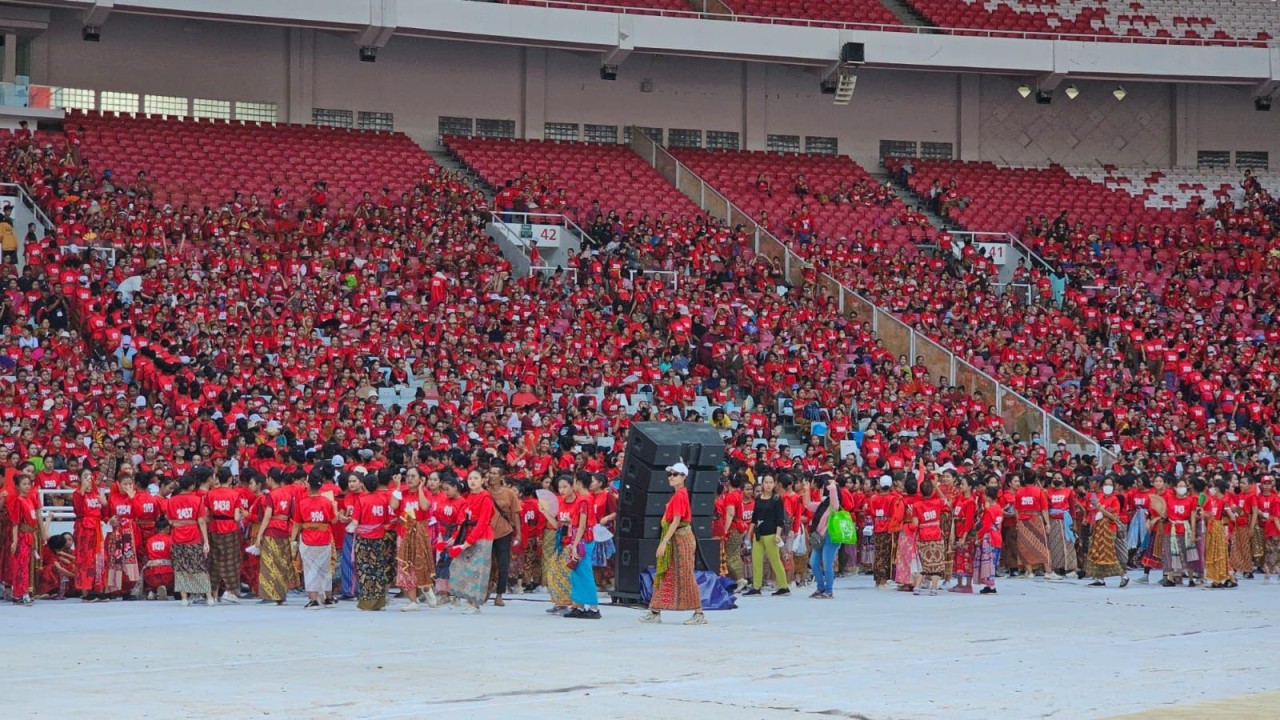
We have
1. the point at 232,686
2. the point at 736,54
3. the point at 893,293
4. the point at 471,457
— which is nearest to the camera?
the point at 232,686

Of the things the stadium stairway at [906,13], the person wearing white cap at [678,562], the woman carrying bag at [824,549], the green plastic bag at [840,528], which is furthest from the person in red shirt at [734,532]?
the stadium stairway at [906,13]

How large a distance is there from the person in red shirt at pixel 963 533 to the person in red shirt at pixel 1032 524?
6.91ft

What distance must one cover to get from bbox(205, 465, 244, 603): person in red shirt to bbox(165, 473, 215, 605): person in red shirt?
0.17 metres

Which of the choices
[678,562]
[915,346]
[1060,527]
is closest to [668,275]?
[915,346]

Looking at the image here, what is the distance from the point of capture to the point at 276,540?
18.3 meters

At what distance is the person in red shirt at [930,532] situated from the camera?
825 inches

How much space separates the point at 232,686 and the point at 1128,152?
4088 centimetres

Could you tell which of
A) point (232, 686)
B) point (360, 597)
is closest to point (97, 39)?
point (360, 597)

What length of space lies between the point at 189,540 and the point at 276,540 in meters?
0.91

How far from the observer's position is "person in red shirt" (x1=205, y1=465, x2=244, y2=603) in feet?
61.1

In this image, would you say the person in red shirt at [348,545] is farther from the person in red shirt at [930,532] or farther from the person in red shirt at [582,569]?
the person in red shirt at [930,532]

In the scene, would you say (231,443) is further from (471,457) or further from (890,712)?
(890,712)

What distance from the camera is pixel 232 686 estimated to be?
11.5 metres

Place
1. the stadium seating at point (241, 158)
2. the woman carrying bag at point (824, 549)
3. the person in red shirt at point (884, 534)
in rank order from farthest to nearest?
the stadium seating at point (241, 158)
the person in red shirt at point (884, 534)
the woman carrying bag at point (824, 549)
